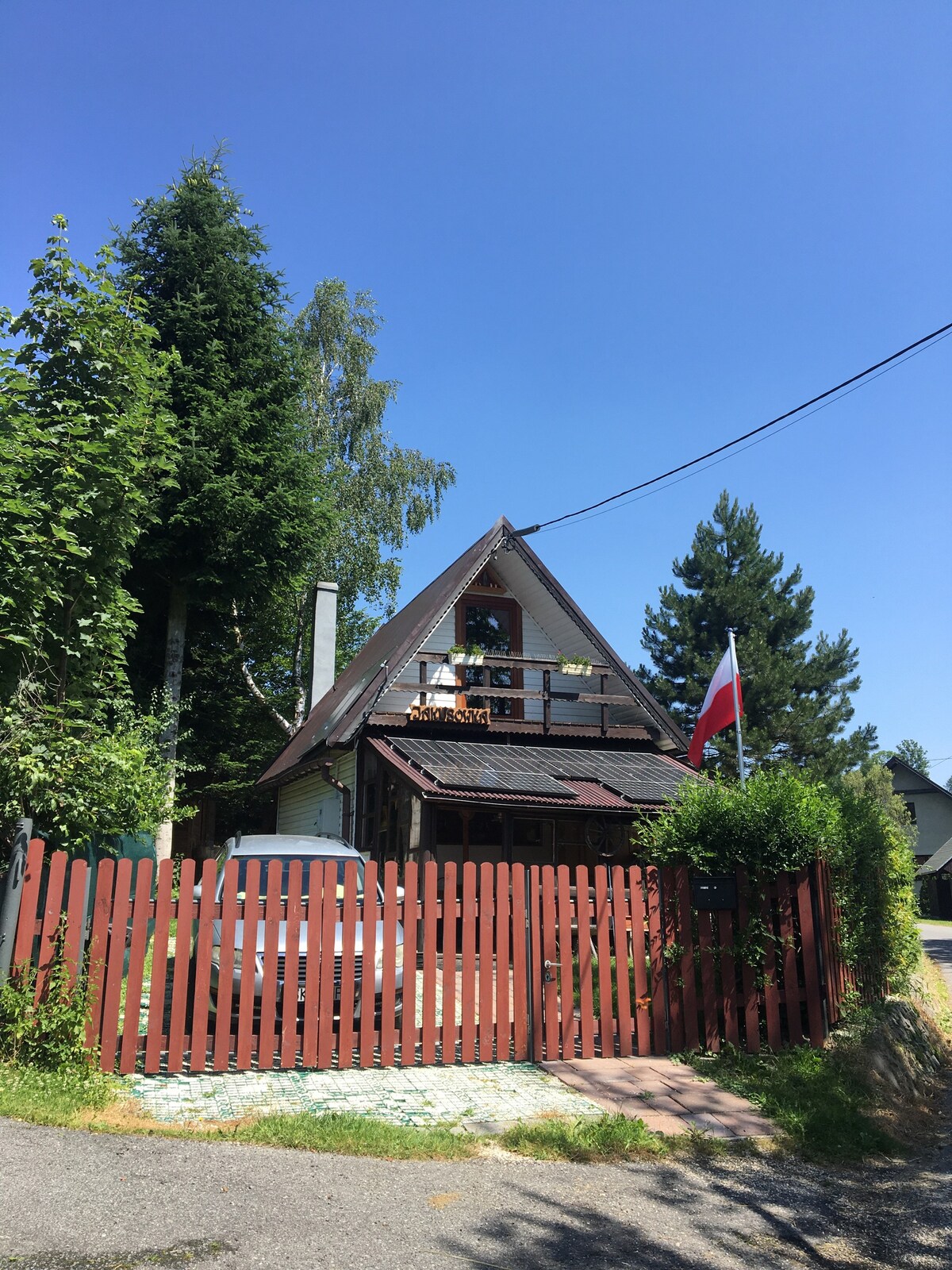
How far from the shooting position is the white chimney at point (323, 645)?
24656 mm

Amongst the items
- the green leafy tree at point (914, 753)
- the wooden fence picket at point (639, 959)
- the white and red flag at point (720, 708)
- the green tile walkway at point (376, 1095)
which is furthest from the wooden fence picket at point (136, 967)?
the green leafy tree at point (914, 753)

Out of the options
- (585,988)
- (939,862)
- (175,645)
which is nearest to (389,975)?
(585,988)

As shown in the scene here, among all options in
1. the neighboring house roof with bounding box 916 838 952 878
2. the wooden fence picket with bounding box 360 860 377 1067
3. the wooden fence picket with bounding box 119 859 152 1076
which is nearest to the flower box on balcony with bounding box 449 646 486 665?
the wooden fence picket with bounding box 360 860 377 1067

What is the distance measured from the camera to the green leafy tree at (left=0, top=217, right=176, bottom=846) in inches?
279

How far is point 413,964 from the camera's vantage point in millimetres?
7469

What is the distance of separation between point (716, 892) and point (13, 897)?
5.66 metres

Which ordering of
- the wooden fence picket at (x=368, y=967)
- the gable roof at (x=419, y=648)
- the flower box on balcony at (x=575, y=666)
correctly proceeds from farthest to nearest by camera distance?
the flower box on balcony at (x=575, y=666), the gable roof at (x=419, y=648), the wooden fence picket at (x=368, y=967)

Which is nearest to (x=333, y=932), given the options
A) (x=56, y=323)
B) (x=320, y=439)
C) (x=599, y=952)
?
(x=599, y=952)

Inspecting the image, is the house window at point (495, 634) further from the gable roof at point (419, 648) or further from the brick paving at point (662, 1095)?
the brick paving at point (662, 1095)

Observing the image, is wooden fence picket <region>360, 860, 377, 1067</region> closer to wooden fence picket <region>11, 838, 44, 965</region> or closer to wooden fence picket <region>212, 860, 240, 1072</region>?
wooden fence picket <region>212, 860, 240, 1072</region>

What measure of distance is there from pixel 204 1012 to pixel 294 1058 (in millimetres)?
813

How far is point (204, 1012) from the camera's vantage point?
266 inches

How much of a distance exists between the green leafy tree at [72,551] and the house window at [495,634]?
10.2m

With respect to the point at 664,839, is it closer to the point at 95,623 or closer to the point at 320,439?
the point at 95,623
